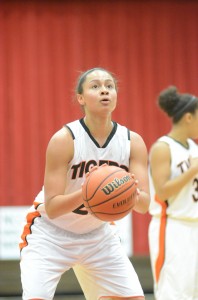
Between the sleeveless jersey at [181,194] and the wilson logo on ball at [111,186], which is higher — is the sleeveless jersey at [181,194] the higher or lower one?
the lower one

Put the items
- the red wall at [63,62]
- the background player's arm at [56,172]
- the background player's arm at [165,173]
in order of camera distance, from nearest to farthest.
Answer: the background player's arm at [56,172]
the background player's arm at [165,173]
the red wall at [63,62]

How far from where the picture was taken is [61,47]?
26.6ft

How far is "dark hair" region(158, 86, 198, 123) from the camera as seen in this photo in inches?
183

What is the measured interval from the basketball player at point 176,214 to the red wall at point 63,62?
366 cm

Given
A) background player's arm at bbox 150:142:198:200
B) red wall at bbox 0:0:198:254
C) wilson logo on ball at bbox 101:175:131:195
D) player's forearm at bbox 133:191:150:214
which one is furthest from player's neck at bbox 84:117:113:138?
red wall at bbox 0:0:198:254

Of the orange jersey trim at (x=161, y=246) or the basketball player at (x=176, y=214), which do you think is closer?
the basketball player at (x=176, y=214)

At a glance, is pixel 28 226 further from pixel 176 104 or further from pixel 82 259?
pixel 176 104

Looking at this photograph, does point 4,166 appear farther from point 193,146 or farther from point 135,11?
point 193,146

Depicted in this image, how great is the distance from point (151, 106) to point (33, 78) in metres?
1.55

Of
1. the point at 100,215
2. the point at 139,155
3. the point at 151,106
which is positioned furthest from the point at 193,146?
the point at 151,106

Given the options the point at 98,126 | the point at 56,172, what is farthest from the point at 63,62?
the point at 56,172

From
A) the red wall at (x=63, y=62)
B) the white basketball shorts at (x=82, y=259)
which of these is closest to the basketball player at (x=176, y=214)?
the white basketball shorts at (x=82, y=259)

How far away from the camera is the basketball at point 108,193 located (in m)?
3.01

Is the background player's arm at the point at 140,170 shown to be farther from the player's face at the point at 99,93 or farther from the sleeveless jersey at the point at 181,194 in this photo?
the sleeveless jersey at the point at 181,194
